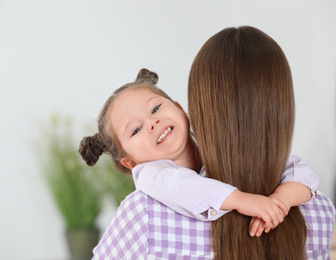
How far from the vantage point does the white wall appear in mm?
4266

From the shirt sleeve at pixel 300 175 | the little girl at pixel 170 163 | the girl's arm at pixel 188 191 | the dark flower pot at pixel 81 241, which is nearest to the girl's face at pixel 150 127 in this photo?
the little girl at pixel 170 163

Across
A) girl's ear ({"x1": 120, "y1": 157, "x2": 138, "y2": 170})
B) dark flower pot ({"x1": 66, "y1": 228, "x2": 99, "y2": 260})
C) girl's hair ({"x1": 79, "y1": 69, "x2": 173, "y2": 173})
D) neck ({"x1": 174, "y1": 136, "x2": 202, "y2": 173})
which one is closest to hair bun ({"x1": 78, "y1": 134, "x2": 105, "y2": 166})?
girl's hair ({"x1": 79, "y1": 69, "x2": 173, "y2": 173})

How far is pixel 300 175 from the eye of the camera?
1186 millimetres

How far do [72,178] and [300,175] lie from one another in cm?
325

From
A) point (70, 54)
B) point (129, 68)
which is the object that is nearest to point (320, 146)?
point (129, 68)

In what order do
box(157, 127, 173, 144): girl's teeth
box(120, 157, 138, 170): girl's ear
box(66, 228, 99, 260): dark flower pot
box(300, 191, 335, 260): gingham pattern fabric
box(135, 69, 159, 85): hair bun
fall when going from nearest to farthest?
box(300, 191, 335, 260): gingham pattern fabric
box(157, 127, 173, 144): girl's teeth
box(120, 157, 138, 170): girl's ear
box(135, 69, 159, 85): hair bun
box(66, 228, 99, 260): dark flower pot

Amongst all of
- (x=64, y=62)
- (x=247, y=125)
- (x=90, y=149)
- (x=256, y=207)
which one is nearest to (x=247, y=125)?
(x=247, y=125)

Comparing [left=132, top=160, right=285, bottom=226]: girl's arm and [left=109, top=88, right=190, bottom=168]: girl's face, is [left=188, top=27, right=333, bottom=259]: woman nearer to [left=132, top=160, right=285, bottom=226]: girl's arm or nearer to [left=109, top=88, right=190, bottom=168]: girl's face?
[left=132, top=160, right=285, bottom=226]: girl's arm

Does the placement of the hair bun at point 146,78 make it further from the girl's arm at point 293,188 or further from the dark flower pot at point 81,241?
the dark flower pot at point 81,241

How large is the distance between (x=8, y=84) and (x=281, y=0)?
2.52m

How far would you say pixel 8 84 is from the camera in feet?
13.9

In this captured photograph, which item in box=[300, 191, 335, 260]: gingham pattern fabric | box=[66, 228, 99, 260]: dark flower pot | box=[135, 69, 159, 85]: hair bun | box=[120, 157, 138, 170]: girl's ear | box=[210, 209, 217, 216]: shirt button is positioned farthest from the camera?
box=[66, 228, 99, 260]: dark flower pot

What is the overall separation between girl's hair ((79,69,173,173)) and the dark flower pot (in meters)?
2.67

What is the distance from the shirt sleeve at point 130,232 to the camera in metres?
1.04
